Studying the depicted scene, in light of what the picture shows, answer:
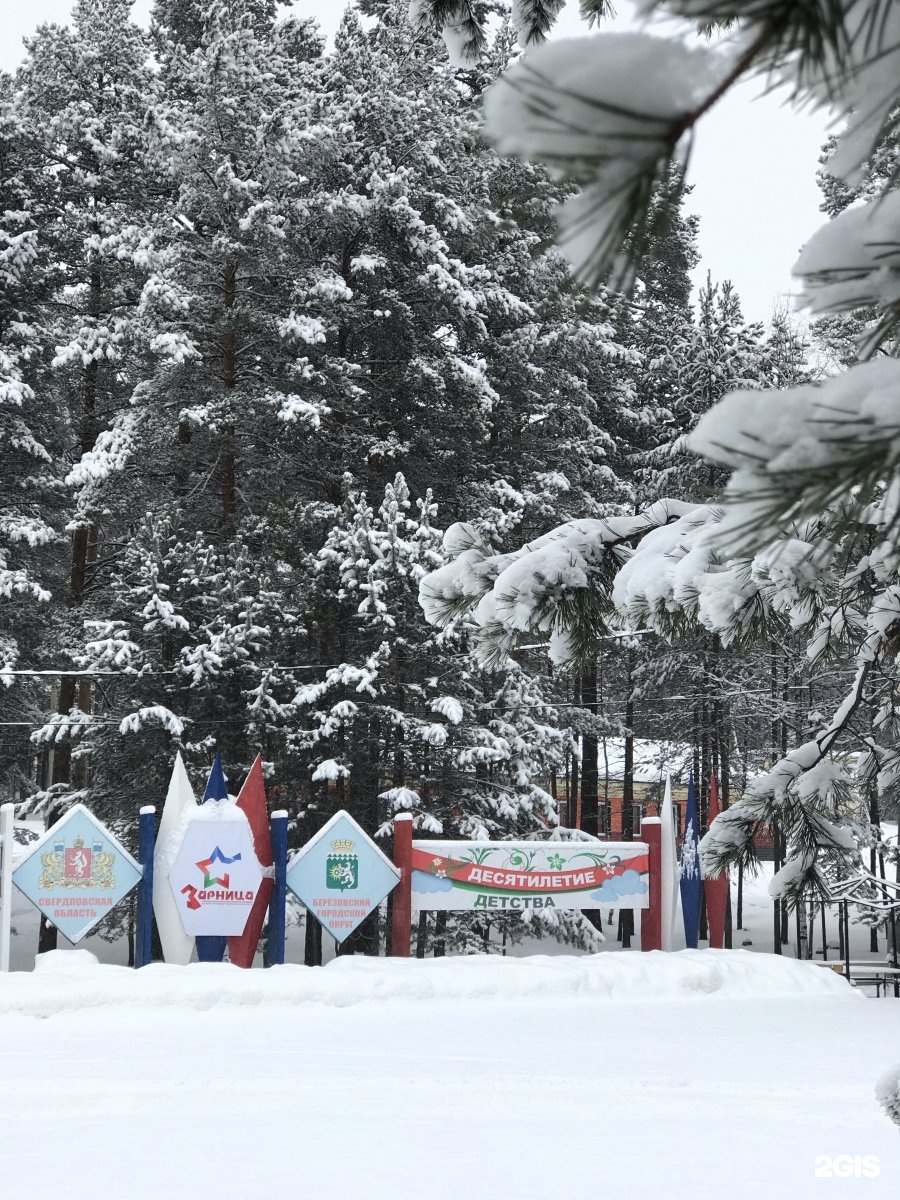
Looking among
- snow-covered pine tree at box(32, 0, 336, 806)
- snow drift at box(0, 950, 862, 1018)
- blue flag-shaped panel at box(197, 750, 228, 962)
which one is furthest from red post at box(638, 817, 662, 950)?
snow-covered pine tree at box(32, 0, 336, 806)

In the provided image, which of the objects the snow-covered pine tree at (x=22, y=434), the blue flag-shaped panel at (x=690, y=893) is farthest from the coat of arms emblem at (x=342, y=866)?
the snow-covered pine tree at (x=22, y=434)

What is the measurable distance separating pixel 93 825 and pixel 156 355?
392 inches

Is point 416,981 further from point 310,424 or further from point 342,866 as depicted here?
point 310,424

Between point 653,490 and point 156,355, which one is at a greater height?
point 156,355

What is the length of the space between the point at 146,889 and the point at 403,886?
261cm

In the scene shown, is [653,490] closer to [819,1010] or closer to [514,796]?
[514,796]

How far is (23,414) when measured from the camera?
19.7 meters

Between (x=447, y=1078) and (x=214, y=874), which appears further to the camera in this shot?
(x=214, y=874)

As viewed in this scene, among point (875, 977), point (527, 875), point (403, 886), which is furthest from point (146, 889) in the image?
point (875, 977)

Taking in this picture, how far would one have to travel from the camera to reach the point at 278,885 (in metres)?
12.5

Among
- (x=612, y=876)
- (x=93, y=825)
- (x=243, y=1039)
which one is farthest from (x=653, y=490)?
(x=243, y=1039)

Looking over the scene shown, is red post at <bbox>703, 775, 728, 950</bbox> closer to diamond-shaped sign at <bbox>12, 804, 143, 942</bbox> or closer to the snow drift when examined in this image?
the snow drift

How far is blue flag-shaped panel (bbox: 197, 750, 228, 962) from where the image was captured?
40.5 feet

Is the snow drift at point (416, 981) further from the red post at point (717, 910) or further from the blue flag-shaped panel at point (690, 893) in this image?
the red post at point (717, 910)
